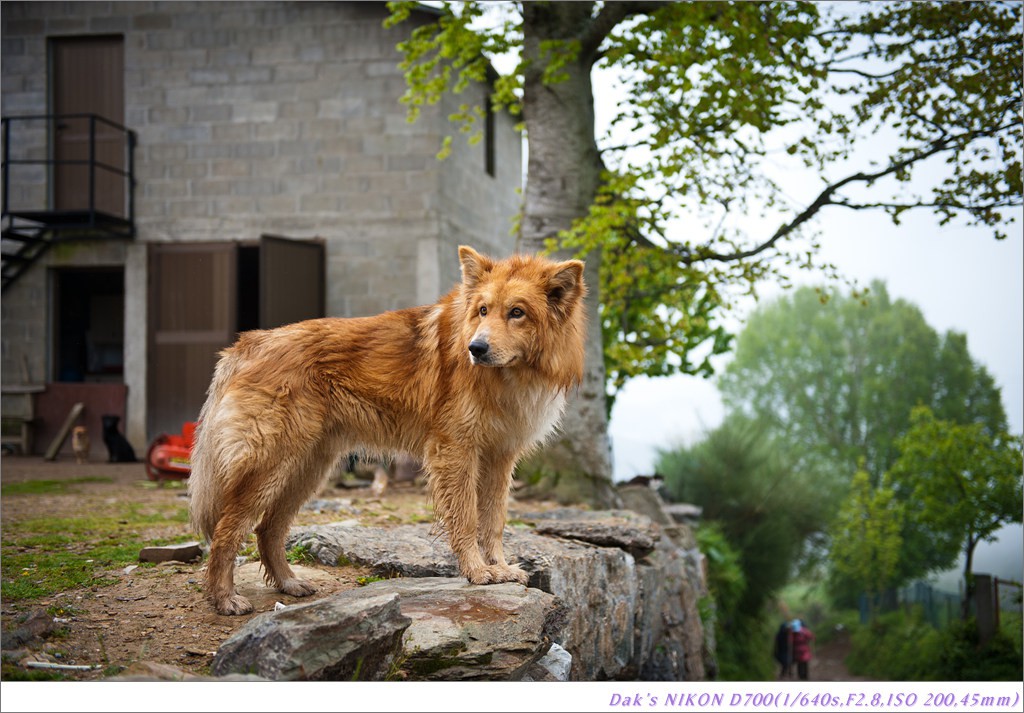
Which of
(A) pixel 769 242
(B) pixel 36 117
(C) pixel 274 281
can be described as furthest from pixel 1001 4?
(B) pixel 36 117

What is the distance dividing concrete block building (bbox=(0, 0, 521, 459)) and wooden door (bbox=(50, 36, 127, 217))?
3 cm

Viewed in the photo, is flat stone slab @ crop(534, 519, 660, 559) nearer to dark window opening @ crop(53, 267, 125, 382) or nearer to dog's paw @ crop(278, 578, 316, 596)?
dog's paw @ crop(278, 578, 316, 596)

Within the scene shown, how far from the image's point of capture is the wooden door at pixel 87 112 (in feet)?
42.4

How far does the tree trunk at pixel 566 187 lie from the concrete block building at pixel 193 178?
3070mm

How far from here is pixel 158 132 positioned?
1279 cm

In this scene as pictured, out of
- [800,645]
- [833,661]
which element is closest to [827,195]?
[800,645]

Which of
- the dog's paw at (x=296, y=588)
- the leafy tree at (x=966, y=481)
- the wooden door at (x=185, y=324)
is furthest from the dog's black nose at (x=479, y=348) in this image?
the leafy tree at (x=966, y=481)

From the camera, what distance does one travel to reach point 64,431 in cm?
1169

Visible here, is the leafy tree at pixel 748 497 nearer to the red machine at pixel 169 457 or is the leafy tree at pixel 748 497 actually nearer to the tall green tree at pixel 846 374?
the tall green tree at pixel 846 374

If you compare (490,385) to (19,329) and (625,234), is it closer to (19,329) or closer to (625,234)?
(625,234)

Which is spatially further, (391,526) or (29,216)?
(29,216)

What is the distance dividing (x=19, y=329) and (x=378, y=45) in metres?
6.69

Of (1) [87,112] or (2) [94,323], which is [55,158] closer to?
(1) [87,112]

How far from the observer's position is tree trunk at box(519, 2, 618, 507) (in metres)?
9.34
